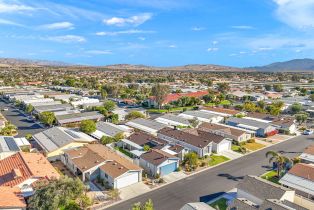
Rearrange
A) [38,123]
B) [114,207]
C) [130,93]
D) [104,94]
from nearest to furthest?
[114,207]
[38,123]
[104,94]
[130,93]

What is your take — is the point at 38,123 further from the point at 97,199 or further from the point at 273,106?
the point at 273,106

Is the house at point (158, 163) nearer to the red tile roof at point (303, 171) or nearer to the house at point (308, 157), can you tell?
the red tile roof at point (303, 171)

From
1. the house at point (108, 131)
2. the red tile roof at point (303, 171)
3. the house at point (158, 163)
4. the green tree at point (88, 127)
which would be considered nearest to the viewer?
the red tile roof at point (303, 171)

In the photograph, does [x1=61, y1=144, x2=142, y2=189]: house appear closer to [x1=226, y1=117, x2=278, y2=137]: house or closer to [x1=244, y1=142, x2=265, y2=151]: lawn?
[x1=244, y1=142, x2=265, y2=151]: lawn

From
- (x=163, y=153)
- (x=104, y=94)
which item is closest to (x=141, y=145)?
(x=163, y=153)

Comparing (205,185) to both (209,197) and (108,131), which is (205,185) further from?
(108,131)

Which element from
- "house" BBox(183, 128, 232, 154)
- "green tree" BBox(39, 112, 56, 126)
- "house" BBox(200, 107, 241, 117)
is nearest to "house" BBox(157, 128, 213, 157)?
"house" BBox(183, 128, 232, 154)

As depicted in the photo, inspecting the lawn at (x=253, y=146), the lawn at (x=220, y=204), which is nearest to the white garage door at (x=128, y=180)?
the lawn at (x=220, y=204)
